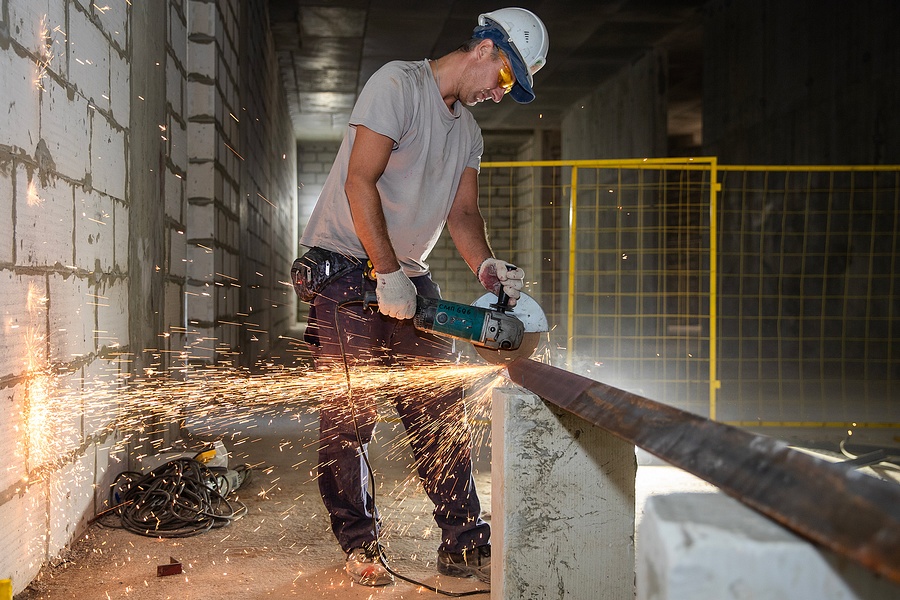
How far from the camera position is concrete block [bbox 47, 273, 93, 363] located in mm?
2484

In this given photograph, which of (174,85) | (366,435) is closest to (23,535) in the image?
(366,435)

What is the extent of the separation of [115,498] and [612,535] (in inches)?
88.4

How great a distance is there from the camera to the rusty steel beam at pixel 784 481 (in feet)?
2.27

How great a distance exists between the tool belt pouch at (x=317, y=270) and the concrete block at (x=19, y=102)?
85cm

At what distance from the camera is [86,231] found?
2.78 metres

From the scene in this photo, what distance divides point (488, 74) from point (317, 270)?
0.86 meters

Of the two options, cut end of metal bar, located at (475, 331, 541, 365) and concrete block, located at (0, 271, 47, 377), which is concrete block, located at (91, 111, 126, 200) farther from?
cut end of metal bar, located at (475, 331, 541, 365)

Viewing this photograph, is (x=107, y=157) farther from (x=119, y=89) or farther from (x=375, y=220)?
(x=375, y=220)

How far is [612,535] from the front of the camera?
1728mm

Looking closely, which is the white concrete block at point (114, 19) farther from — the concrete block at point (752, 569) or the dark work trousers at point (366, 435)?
the concrete block at point (752, 569)

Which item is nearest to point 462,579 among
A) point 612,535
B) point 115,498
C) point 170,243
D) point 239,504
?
point 612,535

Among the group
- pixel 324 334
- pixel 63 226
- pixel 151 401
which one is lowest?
pixel 151 401

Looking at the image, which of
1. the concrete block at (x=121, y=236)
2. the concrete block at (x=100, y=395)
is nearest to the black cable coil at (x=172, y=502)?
the concrete block at (x=100, y=395)

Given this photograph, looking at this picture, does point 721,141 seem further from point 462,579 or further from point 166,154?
point 462,579
